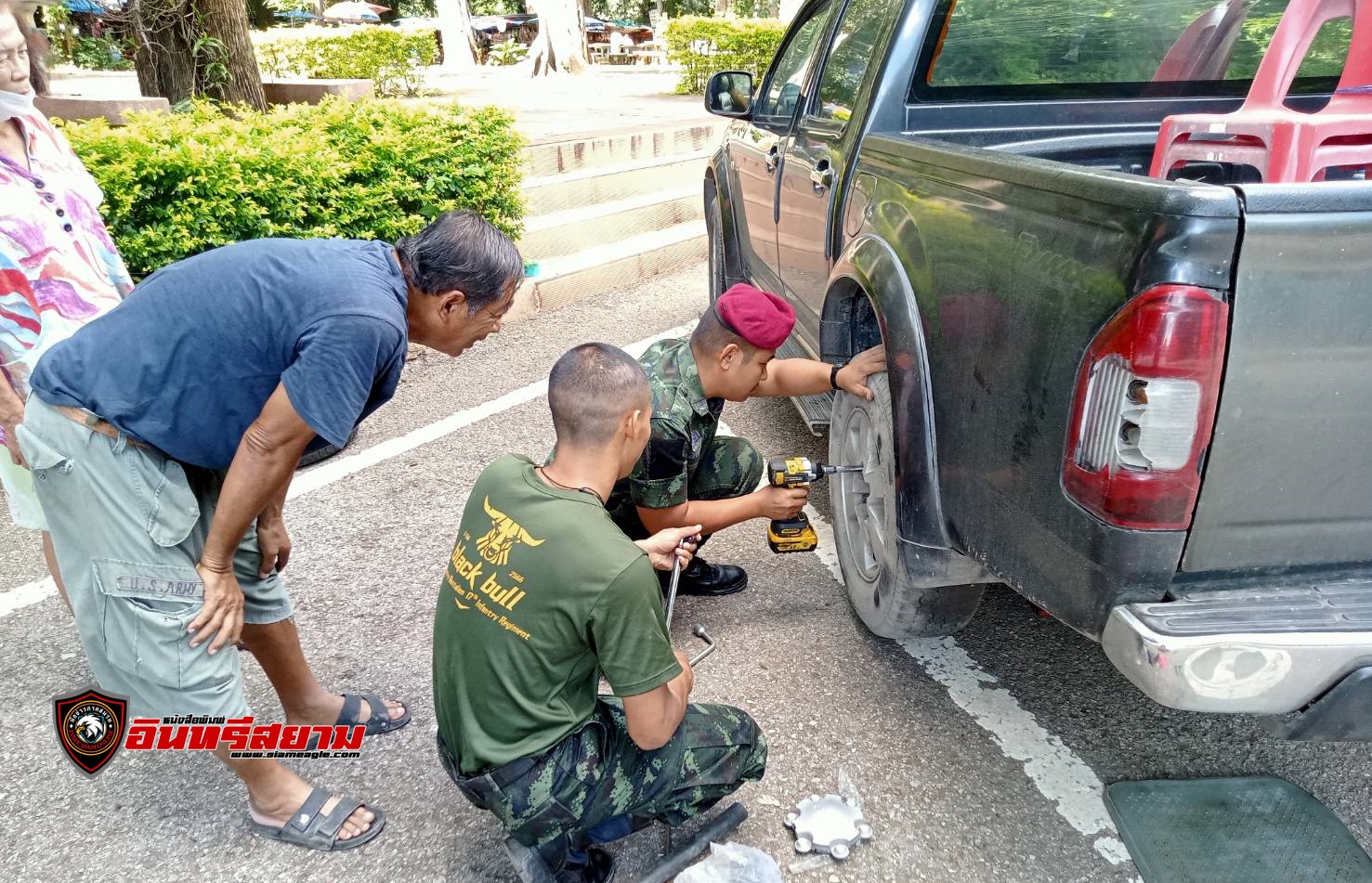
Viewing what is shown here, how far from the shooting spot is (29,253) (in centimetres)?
233

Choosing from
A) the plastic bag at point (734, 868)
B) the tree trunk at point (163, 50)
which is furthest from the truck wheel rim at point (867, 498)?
the tree trunk at point (163, 50)

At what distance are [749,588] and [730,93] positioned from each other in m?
2.64

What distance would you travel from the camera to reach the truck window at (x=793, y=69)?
407 cm

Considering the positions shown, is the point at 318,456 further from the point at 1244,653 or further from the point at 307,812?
the point at 1244,653

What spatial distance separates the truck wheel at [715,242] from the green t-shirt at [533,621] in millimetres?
3433

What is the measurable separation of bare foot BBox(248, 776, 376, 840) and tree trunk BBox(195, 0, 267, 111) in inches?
251

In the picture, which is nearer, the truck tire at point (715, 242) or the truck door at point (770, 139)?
the truck door at point (770, 139)

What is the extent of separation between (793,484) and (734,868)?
1076mm

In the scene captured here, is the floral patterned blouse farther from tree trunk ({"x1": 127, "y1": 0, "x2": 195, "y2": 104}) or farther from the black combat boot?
tree trunk ({"x1": 127, "y1": 0, "x2": 195, "y2": 104})

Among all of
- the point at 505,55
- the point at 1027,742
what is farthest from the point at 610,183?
the point at 505,55

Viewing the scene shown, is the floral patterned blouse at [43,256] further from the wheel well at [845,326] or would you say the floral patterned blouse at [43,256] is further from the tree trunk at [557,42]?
the tree trunk at [557,42]

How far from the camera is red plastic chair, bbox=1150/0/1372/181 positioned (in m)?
2.24

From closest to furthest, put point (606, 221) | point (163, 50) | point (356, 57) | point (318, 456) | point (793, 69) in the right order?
point (318, 456) → point (793, 69) → point (163, 50) → point (606, 221) → point (356, 57)

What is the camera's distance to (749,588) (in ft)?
10.6
